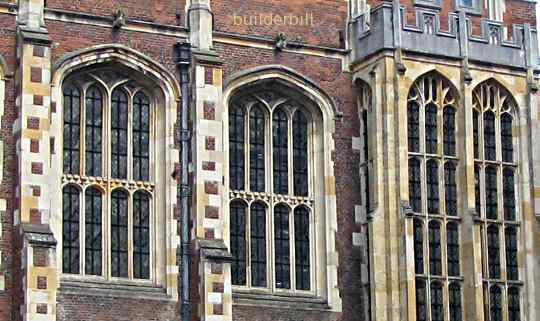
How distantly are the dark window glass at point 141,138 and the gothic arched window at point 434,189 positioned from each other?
22.0 ft

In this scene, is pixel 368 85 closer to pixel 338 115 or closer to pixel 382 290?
pixel 338 115

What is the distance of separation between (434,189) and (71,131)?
372 inches

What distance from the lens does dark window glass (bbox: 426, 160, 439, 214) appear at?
42.7 meters

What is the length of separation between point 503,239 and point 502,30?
556cm

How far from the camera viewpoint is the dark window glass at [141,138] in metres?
40.7

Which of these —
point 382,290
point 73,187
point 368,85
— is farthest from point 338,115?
point 73,187

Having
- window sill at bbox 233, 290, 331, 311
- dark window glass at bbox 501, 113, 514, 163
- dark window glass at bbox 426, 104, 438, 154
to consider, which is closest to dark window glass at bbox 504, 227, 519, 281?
dark window glass at bbox 501, 113, 514, 163

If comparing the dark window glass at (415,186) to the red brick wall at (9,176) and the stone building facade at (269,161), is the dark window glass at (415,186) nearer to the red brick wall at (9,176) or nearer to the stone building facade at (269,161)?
the stone building facade at (269,161)

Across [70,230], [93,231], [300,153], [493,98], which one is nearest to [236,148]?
[300,153]

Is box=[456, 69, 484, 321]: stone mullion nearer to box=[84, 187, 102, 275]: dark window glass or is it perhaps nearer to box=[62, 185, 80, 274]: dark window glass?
box=[84, 187, 102, 275]: dark window glass

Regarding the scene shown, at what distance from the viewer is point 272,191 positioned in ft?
138

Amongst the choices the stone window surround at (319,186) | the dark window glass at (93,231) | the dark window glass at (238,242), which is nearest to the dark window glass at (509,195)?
the stone window surround at (319,186)

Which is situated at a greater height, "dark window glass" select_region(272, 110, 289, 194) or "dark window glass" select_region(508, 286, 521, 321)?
"dark window glass" select_region(272, 110, 289, 194)

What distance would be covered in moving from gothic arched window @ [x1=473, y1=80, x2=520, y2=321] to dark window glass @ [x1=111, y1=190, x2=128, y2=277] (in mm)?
9220
